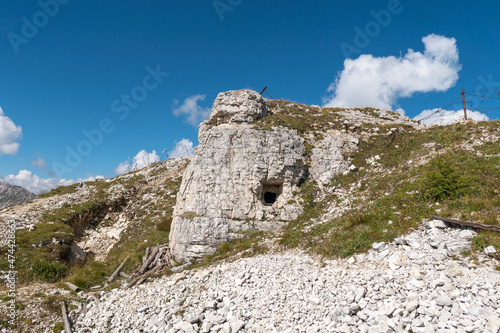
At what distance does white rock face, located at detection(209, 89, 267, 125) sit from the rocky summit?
14 centimetres

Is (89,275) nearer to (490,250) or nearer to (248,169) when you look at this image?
(248,169)

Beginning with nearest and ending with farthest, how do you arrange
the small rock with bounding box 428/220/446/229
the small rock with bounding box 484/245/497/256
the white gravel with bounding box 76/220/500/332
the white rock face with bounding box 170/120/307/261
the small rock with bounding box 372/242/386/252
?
the white gravel with bounding box 76/220/500/332 → the small rock with bounding box 484/245/497/256 → the small rock with bounding box 428/220/446/229 → the small rock with bounding box 372/242/386/252 → the white rock face with bounding box 170/120/307/261

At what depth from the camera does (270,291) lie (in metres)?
11.3

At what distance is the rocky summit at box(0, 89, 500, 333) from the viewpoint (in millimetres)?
8762

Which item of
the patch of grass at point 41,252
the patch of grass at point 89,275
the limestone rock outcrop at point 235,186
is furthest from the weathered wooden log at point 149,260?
the patch of grass at point 41,252

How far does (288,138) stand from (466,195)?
1410cm

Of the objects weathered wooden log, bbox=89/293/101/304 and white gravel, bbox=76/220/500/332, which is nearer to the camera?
white gravel, bbox=76/220/500/332

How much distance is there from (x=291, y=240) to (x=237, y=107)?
14988 millimetres

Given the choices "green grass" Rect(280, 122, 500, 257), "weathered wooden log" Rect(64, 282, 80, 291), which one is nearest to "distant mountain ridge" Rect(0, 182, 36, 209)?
"weathered wooden log" Rect(64, 282, 80, 291)

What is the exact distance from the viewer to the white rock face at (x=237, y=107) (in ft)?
83.4

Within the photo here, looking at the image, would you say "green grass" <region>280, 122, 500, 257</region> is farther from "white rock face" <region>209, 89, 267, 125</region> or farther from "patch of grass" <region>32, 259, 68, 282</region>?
"patch of grass" <region>32, 259, 68, 282</region>

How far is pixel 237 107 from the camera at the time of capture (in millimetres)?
25562

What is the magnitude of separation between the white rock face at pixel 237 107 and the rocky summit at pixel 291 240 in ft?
0.46

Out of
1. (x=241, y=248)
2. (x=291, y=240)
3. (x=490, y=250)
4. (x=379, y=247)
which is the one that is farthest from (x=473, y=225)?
(x=241, y=248)
